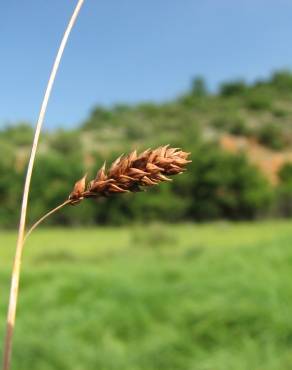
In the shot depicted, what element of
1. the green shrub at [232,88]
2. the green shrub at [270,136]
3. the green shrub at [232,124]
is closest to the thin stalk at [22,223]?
the green shrub at [270,136]

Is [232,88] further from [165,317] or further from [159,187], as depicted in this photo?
[165,317]

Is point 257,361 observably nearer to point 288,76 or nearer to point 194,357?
point 194,357

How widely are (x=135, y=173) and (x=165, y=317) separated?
184 inches

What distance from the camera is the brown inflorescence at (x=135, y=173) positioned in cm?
27

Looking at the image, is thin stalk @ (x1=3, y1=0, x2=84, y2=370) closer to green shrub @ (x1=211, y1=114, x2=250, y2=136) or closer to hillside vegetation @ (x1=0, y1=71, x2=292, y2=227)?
hillside vegetation @ (x1=0, y1=71, x2=292, y2=227)

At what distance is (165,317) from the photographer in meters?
4.81

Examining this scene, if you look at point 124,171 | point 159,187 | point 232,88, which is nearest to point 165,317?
point 124,171

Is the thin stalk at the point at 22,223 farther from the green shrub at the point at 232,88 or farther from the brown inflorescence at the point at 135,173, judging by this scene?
the green shrub at the point at 232,88

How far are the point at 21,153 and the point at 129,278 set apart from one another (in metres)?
29.1

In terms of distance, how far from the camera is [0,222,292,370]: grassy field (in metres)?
3.99

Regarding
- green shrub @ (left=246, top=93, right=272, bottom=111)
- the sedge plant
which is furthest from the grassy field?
green shrub @ (left=246, top=93, right=272, bottom=111)

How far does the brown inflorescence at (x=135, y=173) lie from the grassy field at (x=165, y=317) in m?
3.58

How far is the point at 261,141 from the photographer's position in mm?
47469

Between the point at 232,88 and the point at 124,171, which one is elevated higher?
the point at 232,88
